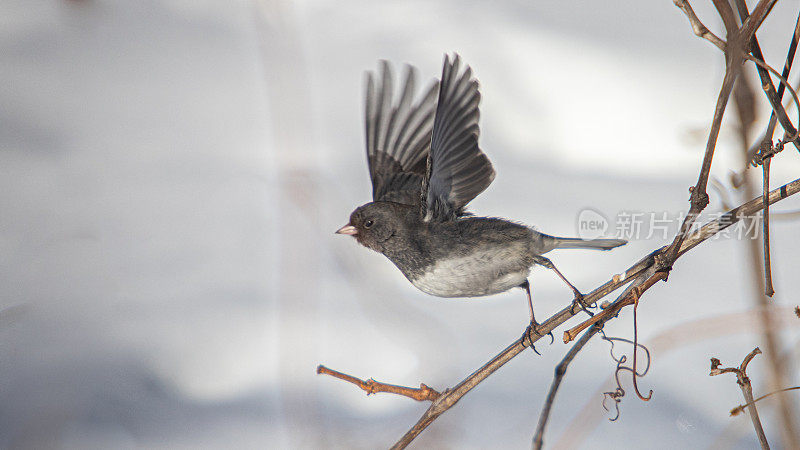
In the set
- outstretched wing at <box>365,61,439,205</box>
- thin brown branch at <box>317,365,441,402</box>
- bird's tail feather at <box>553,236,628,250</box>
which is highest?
outstretched wing at <box>365,61,439,205</box>

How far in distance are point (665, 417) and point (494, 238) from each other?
0.66 m

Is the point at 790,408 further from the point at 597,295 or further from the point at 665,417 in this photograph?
the point at 665,417

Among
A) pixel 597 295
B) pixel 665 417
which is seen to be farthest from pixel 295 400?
pixel 665 417

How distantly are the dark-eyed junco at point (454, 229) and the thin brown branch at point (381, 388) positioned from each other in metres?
0.23

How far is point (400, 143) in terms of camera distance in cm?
116

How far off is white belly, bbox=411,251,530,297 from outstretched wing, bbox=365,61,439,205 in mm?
257

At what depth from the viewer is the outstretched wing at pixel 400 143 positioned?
1.10 metres

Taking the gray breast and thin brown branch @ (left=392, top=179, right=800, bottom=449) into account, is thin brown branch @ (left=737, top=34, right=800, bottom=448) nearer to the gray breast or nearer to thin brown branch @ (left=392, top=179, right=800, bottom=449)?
thin brown branch @ (left=392, top=179, right=800, bottom=449)

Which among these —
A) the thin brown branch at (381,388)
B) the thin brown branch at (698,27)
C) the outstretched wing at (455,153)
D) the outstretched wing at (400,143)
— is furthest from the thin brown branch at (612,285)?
the outstretched wing at (400,143)

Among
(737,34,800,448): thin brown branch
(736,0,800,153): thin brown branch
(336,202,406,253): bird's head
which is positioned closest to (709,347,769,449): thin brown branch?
(737,34,800,448): thin brown branch

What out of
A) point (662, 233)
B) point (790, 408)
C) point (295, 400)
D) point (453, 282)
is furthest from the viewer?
point (662, 233)

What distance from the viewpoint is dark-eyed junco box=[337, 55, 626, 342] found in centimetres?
77

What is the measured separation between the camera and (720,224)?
54cm

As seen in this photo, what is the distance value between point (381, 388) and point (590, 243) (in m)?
0.47
